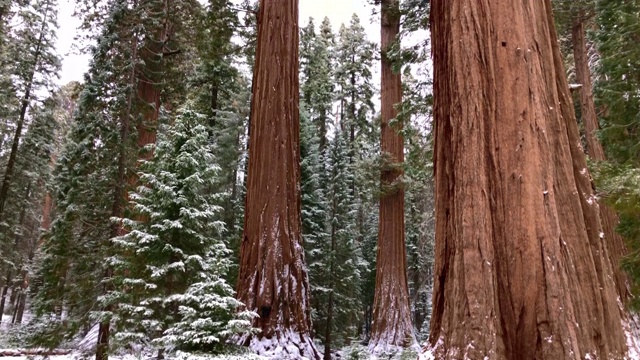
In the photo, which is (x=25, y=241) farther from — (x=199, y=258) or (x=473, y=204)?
(x=473, y=204)

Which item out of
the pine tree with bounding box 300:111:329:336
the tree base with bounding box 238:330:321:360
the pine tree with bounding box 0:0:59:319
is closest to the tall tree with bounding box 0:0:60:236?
the pine tree with bounding box 0:0:59:319

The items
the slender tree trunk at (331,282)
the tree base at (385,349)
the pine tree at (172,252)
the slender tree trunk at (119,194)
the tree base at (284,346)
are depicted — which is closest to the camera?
the pine tree at (172,252)

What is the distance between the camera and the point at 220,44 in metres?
10.5

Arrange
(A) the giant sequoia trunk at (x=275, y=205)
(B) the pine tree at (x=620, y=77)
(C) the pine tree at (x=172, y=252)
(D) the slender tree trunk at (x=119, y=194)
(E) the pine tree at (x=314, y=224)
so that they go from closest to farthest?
1. (C) the pine tree at (x=172, y=252)
2. (A) the giant sequoia trunk at (x=275, y=205)
3. (D) the slender tree trunk at (x=119, y=194)
4. (B) the pine tree at (x=620, y=77)
5. (E) the pine tree at (x=314, y=224)

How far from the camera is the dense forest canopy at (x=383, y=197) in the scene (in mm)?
3229

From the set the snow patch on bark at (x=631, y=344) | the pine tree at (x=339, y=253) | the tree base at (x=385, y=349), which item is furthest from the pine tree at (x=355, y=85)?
the snow patch on bark at (x=631, y=344)

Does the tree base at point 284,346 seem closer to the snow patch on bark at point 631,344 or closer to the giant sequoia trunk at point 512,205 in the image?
the giant sequoia trunk at point 512,205

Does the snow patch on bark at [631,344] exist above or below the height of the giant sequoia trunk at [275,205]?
below

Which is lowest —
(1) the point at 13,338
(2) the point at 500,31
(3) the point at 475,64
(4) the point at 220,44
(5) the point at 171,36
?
(1) the point at 13,338

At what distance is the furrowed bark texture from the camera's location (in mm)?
11734

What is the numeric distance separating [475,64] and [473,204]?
3.98 ft

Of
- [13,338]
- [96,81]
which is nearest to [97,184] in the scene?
[96,81]

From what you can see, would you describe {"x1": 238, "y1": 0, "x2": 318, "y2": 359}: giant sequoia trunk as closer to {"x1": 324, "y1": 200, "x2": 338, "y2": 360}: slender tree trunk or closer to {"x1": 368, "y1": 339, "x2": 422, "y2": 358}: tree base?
{"x1": 368, "y1": 339, "x2": 422, "y2": 358}: tree base

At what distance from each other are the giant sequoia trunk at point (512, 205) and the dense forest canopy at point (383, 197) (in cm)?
1
